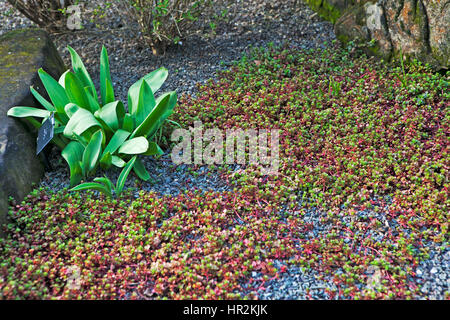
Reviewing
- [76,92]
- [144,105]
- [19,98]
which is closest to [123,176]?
[144,105]

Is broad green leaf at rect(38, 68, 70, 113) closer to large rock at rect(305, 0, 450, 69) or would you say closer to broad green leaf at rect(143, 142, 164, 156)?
broad green leaf at rect(143, 142, 164, 156)

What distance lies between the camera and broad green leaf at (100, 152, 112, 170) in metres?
2.98

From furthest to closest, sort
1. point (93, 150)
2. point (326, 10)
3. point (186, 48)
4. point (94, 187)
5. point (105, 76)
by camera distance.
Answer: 1. point (326, 10)
2. point (186, 48)
3. point (105, 76)
4. point (93, 150)
5. point (94, 187)

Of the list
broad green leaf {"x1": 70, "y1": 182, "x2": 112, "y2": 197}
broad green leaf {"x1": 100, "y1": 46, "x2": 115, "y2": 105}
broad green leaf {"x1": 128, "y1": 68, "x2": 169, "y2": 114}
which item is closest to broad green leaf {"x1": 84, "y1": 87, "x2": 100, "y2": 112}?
broad green leaf {"x1": 100, "y1": 46, "x2": 115, "y2": 105}

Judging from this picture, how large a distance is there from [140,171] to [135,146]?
0.24m

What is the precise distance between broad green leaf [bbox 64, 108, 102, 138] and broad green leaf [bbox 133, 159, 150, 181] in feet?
1.28

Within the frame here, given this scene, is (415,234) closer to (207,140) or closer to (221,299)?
(221,299)

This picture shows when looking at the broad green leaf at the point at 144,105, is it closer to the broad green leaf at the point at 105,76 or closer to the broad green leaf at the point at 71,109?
the broad green leaf at the point at 105,76

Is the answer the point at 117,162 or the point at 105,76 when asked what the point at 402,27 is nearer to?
the point at 105,76

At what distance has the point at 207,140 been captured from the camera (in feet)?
11.3

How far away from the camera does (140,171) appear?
10.2 ft

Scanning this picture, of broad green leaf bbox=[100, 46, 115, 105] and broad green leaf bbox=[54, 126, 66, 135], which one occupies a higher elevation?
broad green leaf bbox=[100, 46, 115, 105]

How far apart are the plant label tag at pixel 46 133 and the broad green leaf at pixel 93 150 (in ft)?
0.84

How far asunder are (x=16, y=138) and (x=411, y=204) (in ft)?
8.75
